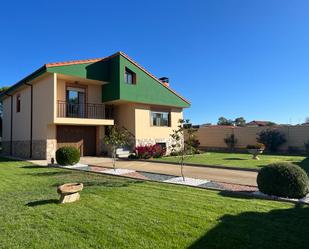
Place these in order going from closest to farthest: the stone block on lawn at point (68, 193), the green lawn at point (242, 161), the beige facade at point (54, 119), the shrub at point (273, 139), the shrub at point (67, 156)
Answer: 1. the stone block on lawn at point (68, 193)
2. the shrub at point (67, 156)
3. the green lawn at point (242, 161)
4. the beige facade at point (54, 119)
5. the shrub at point (273, 139)

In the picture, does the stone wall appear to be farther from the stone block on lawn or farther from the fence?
the fence

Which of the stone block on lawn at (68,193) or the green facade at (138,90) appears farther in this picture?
the green facade at (138,90)

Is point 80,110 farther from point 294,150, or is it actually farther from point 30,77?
point 294,150

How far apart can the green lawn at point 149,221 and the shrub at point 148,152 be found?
11.0 meters

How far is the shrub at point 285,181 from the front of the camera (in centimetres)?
715

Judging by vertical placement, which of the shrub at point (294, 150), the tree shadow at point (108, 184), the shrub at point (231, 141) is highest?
the shrub at point (231, 141)

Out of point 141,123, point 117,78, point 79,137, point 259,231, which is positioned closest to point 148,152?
point 141,123

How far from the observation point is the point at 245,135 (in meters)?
27.1

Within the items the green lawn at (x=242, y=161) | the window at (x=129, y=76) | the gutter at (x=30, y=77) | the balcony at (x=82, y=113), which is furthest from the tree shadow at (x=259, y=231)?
the window at (x=129, y=76)

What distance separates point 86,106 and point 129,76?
12.8ft

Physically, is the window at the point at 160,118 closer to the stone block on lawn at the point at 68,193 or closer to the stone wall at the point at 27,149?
the stone wall at the point at 27,149

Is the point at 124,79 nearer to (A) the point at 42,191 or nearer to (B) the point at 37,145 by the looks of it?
(B) the point at 37,145

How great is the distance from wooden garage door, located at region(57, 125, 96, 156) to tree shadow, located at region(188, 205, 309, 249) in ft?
51.5

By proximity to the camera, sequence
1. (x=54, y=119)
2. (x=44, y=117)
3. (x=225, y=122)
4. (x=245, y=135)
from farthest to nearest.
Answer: (x=225, y=122) < (x=245, y=135) < (x=44, y=117) < (x=54, y=119)
